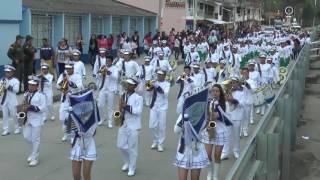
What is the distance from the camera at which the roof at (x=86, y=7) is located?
2752cm

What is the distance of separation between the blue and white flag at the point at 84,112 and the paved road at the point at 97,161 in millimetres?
1596

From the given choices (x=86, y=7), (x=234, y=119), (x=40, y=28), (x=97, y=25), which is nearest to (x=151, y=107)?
(x=234, y=119)

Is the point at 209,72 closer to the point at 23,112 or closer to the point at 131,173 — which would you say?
the point at 131,173

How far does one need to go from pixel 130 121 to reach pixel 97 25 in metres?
25.3

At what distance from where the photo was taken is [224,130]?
9797mm

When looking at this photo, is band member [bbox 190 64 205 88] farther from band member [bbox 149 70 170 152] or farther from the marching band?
band member [bbox 149 70 170 152]

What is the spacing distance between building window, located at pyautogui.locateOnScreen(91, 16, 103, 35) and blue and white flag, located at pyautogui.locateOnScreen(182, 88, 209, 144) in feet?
86.6

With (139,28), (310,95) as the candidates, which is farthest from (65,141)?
(139,28)

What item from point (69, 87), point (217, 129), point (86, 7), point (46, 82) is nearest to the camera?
point (217, 129)

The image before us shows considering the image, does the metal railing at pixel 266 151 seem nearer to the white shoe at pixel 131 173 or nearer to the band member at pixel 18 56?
the white shoe at pixel 131 173

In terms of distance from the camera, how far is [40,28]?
92.0 ft

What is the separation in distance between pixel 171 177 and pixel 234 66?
46.5 ft

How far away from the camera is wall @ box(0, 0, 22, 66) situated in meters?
23.0

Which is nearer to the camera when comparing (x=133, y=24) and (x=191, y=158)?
(x=191, y=158)
